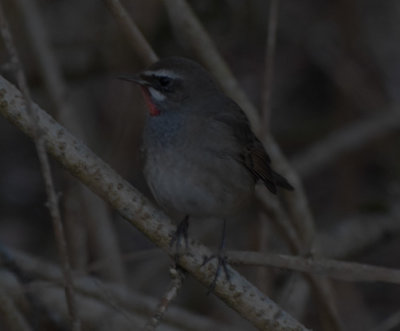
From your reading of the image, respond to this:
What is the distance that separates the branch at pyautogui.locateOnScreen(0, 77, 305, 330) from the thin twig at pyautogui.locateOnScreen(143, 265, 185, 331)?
3.2 inches

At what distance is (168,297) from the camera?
3410 mm

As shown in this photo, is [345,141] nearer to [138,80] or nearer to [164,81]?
[164,81]

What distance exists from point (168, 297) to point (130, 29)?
5.71 feet

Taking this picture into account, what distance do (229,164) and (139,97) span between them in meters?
2.64

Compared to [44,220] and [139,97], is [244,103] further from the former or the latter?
[44,220]

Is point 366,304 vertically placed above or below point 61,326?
above

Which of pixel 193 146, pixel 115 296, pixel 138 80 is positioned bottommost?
pixel 115 296

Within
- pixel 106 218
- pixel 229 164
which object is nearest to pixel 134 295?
pixel 106 218

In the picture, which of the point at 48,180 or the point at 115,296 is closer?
the point at 48,180

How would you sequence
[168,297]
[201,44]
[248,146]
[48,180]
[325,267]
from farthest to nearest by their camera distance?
[201,44] → [248,146] → [325,267] → [168,297] → [48,180]

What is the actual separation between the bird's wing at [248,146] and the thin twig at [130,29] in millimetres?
612

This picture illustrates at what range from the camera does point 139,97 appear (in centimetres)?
704

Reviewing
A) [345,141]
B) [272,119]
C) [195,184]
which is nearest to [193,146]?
[195,184]

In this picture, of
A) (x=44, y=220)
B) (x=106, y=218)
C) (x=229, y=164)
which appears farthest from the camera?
(x=44, y=220)
